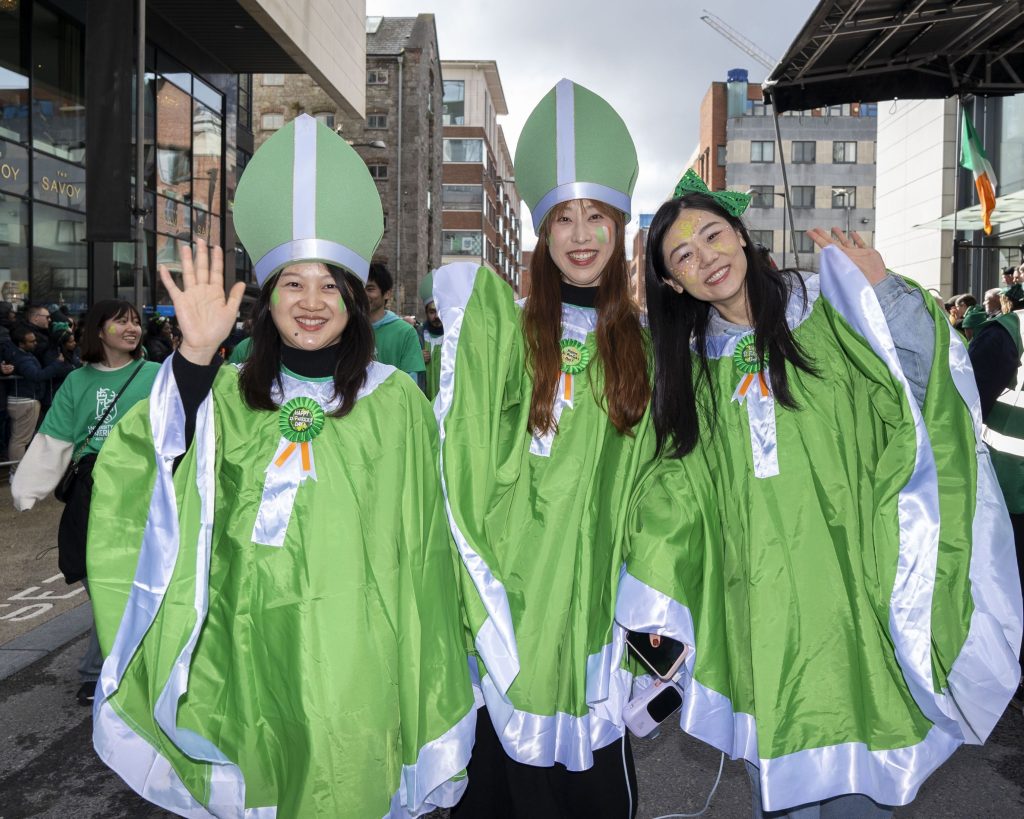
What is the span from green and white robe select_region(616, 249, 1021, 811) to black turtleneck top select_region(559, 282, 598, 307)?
0.53 meters

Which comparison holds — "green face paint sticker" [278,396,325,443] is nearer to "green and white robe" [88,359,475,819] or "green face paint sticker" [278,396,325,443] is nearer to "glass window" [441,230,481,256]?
"green and white robe" [88,359,475,819]

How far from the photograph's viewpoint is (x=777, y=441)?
241 centimetres

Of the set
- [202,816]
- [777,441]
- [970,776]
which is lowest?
[970,776]

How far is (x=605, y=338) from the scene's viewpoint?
267 cm

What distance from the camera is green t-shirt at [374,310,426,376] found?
632 cm

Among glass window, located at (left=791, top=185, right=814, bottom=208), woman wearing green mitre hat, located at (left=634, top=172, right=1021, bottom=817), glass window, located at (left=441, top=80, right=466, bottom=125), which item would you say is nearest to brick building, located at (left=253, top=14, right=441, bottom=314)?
glass window, located at (left=441, top=80, right=466, bottom=125)

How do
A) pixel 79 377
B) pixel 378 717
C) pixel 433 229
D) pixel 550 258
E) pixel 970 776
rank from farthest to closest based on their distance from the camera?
pixel 433 229 < pixel 79 377 < pixel 970 776 < pixel 550 258 < pixel 378 717

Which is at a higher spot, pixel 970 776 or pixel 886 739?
pixel 886 739

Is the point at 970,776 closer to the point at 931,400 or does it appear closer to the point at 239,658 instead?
the point at 931,400

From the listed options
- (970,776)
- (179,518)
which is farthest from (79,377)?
(970,776)

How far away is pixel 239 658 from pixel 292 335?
86cm

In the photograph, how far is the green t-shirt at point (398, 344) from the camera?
20.7ft

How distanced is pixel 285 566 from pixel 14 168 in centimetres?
1183

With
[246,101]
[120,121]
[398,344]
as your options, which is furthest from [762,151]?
[398,344]
